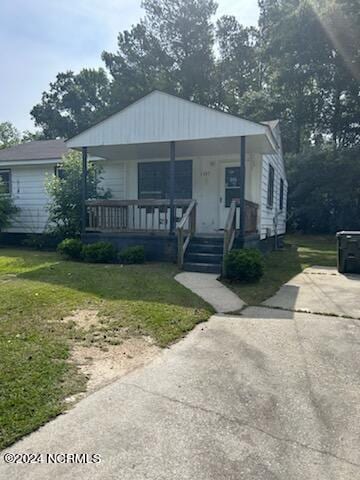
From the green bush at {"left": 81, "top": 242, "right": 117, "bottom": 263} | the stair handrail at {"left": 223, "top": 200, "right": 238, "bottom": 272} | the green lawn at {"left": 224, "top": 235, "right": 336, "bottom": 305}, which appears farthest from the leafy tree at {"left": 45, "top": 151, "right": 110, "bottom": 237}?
the green lawn at {"left": 224, "top": 235, "right": 336, "bottom": 305}

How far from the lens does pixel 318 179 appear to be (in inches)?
897

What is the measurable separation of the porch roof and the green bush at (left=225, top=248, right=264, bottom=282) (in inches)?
115

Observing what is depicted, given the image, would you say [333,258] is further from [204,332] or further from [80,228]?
[204,332]

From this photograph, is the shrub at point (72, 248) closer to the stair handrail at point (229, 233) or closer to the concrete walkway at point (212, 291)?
the concrete walkway at point (212, 291)

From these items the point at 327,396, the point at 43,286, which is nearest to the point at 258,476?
the point at 327,396

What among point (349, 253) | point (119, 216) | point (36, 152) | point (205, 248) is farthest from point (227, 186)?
point (36, 152)

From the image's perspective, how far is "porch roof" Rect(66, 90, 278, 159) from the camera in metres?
8.80

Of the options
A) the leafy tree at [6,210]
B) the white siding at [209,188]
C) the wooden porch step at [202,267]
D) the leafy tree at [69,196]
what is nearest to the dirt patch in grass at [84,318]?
the wooden porch step at [202,267]

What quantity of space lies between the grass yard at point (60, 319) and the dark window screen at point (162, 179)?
4.19 meters

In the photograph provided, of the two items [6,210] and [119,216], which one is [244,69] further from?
[119,216]

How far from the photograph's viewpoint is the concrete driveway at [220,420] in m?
2.12

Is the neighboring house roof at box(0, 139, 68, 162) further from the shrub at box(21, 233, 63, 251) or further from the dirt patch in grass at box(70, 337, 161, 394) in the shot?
the dirt patch in grass at box(70, 337, 161, 394)

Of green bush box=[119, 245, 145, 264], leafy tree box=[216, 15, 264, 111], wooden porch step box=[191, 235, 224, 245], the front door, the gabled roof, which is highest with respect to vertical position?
leafy tree box=[216, 15, 264, 111]

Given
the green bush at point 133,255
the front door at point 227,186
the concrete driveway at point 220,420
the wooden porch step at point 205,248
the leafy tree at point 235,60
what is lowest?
the concrete driveway at point 220,420
